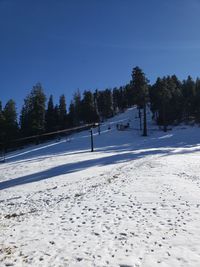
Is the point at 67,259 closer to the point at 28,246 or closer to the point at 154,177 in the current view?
the point at 28,246

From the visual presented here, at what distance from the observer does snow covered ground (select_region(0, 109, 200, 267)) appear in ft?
31.2

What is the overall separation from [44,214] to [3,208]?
385 centimetres

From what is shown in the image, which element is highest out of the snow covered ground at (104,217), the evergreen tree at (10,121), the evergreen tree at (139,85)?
the evergreen tree at (139,85)

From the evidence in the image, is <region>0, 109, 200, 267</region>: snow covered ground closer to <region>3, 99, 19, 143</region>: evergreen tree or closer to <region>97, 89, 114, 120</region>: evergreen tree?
<region>3, 99, 19, 143</region>: evergreen tree

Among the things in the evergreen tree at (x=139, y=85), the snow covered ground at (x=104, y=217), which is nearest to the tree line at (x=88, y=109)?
the evergreen tree at (x=139, y=85)

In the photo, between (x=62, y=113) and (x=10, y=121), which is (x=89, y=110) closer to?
(x=62, y=113)

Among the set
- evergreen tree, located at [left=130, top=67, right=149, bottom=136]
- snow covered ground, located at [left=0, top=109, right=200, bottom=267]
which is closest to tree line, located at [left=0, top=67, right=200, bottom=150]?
evergreen tree, located at [left=130, top=67, right=149, bottom=136]

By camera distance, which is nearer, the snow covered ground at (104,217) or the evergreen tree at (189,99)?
the snow covered ground at (104,217)

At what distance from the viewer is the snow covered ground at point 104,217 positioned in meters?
9.50

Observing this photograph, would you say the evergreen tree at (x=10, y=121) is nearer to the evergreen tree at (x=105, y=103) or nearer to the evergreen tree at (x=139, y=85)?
the evergreen tree at (x=139, y=85)

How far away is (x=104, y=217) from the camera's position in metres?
13.6

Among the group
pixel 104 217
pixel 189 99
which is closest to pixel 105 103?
pixel 189 99

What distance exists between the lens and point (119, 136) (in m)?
61.2

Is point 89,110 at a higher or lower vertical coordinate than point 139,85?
lower
